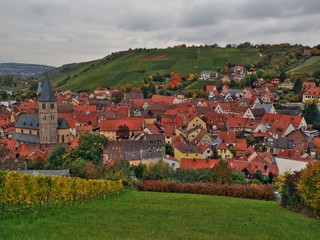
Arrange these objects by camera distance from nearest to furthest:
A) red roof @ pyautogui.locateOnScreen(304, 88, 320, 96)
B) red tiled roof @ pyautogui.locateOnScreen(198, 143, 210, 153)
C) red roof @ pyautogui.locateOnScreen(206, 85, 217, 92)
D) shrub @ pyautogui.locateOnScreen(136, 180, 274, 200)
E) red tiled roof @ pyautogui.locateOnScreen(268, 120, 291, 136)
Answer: shrub @ pyautogui.locateOnScreen(136, 180, 274, 200)
red tiled roof @ pyautogui.locateOnScreen(198, 143, 210, 153)
red tiled roof @ pyautogui.locateOnScreen(268, 120, 291, 136)
red roof @ pyautogui.locateOnScreen(304, 88, 320, 96)
red roof @ pyautogui.locateOnScreen(206, 85, 217, 92)

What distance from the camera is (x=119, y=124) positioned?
7731 centimetres

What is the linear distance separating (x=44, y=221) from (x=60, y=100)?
11715 centimetres

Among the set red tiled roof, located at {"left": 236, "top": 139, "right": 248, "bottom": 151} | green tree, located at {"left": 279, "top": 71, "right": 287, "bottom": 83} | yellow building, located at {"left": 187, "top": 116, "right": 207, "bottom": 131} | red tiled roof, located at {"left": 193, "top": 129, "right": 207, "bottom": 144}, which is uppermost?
green tree, located at {"left": 279, "top": 71, "right": 287, "bottom": 83}

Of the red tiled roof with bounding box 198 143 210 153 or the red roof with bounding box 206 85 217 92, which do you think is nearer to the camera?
the red tiled roof with bounding box 198 143 210 153

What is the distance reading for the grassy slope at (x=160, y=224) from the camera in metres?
13.3

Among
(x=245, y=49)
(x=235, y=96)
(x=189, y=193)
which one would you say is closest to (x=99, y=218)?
(x=189, y=193)

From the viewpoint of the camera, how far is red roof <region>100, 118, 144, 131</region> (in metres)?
77.3

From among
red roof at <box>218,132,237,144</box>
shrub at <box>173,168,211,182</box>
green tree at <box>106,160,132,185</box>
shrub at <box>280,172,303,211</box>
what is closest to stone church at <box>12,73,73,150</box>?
green tree at <box>106,160,132,185</box>

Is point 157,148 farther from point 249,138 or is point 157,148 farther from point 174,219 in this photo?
point 174,219

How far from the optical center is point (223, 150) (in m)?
63.4

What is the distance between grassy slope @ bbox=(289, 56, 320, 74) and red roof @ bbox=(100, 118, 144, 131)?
8123 cm

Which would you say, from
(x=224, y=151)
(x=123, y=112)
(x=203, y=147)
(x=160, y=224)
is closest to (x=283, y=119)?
(x=224, y=151)

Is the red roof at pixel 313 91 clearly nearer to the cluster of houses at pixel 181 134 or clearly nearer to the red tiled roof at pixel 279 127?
the cluster of houses at pixel 181 134

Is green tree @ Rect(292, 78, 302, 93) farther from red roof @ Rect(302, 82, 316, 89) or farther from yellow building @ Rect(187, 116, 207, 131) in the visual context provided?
yellow building @ Rect(187, 116, 207, 131)
